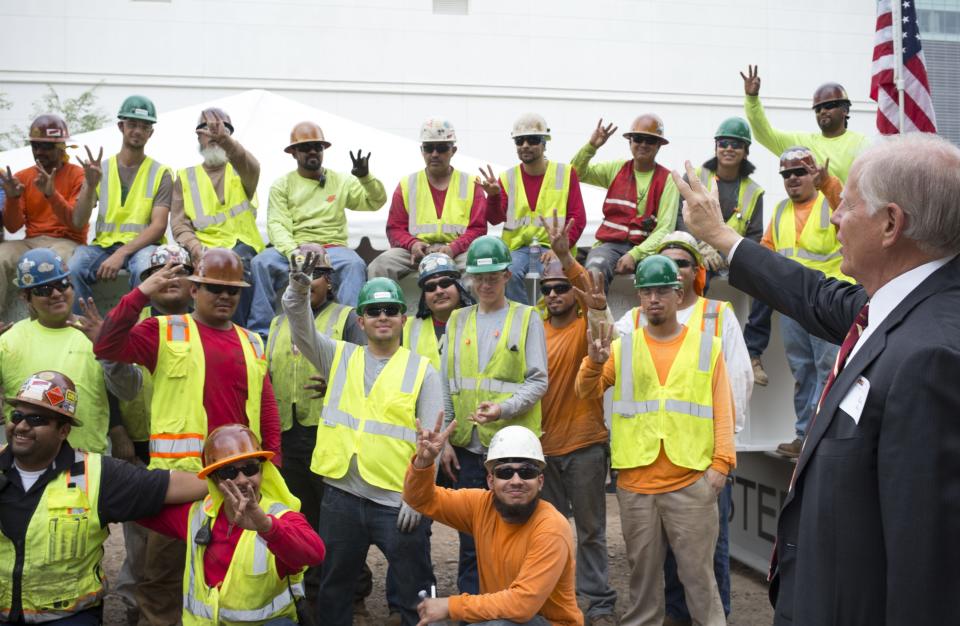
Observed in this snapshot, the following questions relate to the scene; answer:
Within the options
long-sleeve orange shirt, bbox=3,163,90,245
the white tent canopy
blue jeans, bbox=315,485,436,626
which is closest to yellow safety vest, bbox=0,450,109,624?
blue jeans, bbox=315,485,436,626

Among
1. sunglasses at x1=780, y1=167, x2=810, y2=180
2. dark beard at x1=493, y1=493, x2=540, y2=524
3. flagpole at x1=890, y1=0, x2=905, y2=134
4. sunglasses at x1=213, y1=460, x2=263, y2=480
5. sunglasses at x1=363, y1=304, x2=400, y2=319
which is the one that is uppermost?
flagpole at x1=890, y1=0, x2=905, y2=134

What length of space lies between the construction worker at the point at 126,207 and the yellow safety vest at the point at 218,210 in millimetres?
164

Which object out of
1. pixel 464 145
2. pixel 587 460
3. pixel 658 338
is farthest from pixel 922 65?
pixel 464 145

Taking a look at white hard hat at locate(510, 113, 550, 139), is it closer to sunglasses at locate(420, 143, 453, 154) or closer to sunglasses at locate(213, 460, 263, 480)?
sunglasses at locate(420, 143, 453, 154)

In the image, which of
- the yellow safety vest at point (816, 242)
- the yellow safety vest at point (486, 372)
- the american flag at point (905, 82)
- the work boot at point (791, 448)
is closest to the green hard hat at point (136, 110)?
the yellow safety vest at point (486, 372)

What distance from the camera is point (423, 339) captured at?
23.0 feet

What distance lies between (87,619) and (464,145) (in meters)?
16.9

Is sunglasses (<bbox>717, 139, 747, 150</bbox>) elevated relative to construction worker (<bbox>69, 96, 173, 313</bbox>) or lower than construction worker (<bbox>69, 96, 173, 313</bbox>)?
elevated

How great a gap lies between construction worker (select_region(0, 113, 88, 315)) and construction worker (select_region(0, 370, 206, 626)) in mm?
2628

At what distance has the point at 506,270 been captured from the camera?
6879 mm

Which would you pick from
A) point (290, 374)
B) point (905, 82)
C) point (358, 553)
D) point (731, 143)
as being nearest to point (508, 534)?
point (358, 553)

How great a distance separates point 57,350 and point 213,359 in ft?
3.40

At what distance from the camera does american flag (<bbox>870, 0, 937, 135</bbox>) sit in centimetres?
855

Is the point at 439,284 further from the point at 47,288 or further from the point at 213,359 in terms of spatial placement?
the point at 47,288
